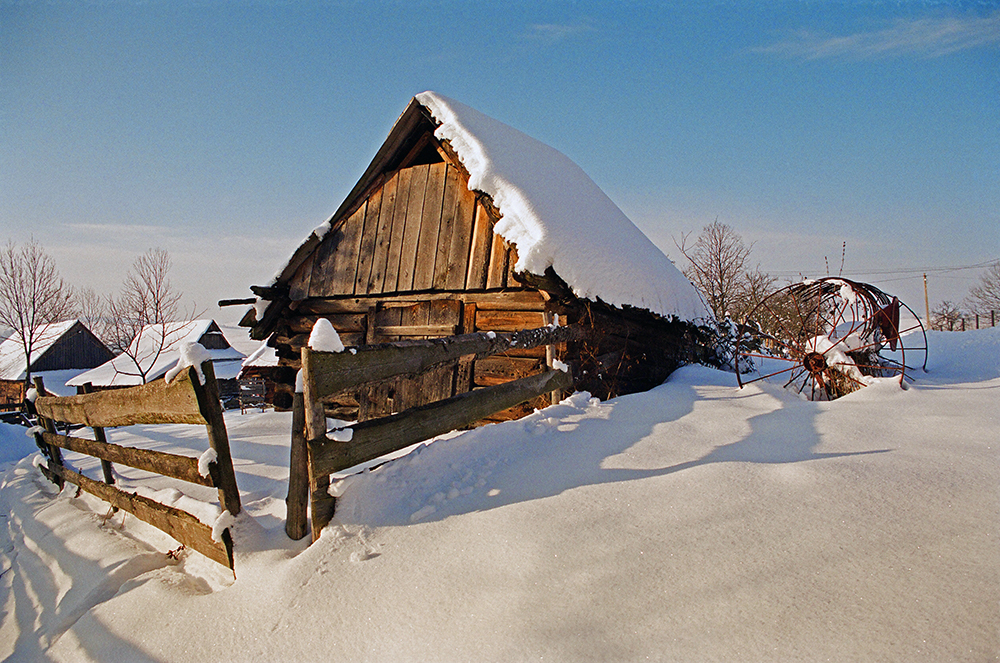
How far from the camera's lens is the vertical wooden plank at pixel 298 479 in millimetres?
2654

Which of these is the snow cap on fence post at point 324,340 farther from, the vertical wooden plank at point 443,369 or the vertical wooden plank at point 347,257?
the vertical wooden plank at point 347,257

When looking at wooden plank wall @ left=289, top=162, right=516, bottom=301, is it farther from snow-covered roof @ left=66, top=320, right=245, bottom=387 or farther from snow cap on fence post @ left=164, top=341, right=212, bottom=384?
snow-covered roof @ left=66, top=320, right=245, bottom=387

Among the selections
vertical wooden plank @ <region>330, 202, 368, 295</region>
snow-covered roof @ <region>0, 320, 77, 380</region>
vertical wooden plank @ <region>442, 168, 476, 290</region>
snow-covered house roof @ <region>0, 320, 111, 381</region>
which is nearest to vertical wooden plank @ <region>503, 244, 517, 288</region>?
vertical wooden plank @ <region>442, 168, 476, 290</region>

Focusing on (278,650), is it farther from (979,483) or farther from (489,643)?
(979,483)

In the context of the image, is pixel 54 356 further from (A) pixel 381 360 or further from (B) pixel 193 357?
(A) pixel 381 360

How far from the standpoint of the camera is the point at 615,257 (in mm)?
7090

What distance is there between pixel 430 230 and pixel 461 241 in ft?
2.12

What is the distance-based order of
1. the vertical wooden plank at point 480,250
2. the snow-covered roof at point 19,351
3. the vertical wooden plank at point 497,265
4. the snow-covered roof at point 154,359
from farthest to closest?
the snow-covered roof at point 19,351 < the snow-covered roof at point 154,359 < the vertical wooden plank at point 480,250 < the vertical wooden plank at point 497,265

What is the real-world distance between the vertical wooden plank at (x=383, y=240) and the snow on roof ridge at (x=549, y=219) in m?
1.48

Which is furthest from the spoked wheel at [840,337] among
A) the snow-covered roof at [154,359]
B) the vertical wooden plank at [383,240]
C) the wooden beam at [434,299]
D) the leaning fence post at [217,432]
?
the snow-covered roof at [154,359]

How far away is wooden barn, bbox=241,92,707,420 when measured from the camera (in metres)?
6.32

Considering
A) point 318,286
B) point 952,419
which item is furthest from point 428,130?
point 952,419

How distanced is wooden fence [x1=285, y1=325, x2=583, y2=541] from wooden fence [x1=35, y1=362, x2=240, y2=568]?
39cm

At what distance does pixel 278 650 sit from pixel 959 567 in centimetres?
269
